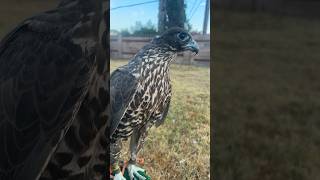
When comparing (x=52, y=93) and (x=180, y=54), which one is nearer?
(x=52, y=93)

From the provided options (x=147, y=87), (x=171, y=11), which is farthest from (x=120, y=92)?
(x=171, y=11)

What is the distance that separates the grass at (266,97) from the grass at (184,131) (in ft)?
3.22

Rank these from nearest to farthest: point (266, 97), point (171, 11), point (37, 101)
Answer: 1. point (37, 101)
2. point (171, 11)
3. point (266, 97)

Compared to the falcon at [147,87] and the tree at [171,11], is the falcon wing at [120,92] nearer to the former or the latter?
the falcon at [147,87]

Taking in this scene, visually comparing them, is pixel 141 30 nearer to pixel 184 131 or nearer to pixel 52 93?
pixel 184 131

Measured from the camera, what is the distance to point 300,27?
5.16 m

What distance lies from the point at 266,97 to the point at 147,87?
8.06ft

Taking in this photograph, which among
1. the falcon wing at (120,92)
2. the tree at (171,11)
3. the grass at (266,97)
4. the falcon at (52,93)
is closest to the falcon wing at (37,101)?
the falcon at (52,93)

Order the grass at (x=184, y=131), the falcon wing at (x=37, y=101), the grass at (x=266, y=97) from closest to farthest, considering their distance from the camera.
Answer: the falcon wing at (x=37, y=101)
the grass at (x=184, y=131)
the grass at (x=266, y=97)

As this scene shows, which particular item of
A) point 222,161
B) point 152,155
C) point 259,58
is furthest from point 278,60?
point 152,155

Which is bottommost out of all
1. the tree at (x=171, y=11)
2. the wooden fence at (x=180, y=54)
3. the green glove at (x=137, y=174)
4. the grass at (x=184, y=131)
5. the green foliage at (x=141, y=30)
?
the green glove at (x=137, y=174)

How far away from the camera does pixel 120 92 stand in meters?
2.36

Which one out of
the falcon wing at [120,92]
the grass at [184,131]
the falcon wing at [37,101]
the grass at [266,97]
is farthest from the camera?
the grass at [266,97]

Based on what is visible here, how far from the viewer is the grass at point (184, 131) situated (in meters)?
2.44
